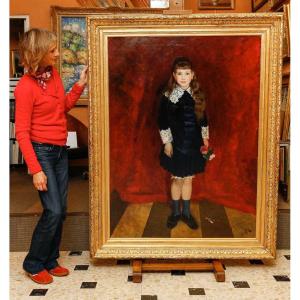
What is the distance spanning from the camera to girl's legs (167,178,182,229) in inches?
123

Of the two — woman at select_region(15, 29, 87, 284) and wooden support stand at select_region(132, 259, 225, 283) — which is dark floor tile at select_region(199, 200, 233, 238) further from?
woman at select_region(15, 29, 87, 284)

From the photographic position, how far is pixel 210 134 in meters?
3.05

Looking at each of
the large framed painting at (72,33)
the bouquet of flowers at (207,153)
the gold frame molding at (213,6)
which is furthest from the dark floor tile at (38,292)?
the gold frame molding at (213,6)

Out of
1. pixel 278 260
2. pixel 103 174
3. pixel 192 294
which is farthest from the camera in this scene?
pixel 278 260

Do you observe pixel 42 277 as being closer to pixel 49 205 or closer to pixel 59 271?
pixel 59 271

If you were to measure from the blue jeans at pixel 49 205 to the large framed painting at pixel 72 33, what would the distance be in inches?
92.0

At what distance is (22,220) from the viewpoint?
356cm

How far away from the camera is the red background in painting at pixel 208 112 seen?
2949 millimetres

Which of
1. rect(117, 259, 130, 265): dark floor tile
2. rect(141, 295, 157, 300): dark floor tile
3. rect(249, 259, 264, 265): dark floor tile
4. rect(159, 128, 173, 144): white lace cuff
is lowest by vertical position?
rect(141, 295, 157, 300): dark floor tile

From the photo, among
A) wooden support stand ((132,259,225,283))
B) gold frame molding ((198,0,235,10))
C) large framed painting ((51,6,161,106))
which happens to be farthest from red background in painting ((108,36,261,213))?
gold frame molding ((198,0,235,10))
